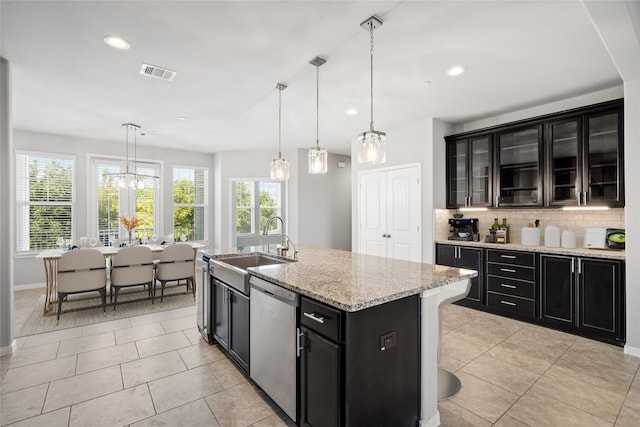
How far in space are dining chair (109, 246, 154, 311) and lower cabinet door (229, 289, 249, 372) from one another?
244 cm

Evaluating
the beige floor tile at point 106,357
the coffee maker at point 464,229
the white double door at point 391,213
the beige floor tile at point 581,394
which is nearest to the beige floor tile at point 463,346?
the beige floor tile at point 581,394

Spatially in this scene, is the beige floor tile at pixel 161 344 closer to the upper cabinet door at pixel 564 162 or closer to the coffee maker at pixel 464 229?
the coffee maker at pixel 464 229

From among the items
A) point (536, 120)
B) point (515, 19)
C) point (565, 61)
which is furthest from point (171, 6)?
point (536, 120)

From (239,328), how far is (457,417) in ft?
5.56

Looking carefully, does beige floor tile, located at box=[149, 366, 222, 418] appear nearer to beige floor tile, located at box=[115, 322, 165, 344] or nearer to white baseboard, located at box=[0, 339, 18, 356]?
beige floor tile, located at box=[115, 322, 165, 344]

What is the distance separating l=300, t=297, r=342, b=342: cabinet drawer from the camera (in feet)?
5.19

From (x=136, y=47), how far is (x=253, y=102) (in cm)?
157

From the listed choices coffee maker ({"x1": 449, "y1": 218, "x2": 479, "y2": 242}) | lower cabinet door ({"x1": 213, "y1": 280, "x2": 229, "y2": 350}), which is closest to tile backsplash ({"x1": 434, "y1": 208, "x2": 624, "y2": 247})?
coffee maker ({"x1": 449, "y1": 218, "x2": 479, "y2": 242})

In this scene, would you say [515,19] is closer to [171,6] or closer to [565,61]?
[565,61]

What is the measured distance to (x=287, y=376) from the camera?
1.95 meters

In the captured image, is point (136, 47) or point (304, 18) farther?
point (136, 47)

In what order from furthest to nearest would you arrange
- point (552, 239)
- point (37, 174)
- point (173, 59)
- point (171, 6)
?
point (37, 174), point (552, 239), point (173, 59), point (171, 6)

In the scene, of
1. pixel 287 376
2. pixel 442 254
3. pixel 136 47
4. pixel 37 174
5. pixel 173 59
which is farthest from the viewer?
pixel 37 174

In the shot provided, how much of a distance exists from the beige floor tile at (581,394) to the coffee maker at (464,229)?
7.33ft
